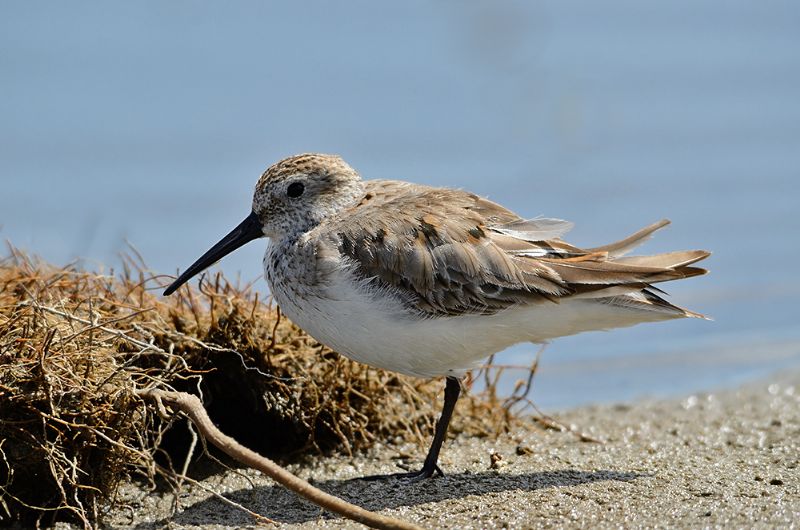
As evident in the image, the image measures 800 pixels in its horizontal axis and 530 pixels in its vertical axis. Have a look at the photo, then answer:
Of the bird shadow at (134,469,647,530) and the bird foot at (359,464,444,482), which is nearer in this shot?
the bird shadow at (134,469,647,530)

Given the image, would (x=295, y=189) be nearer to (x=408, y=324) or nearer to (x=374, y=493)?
(x=408, y=324)

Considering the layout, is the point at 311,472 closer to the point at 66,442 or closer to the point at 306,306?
the point at 306,306

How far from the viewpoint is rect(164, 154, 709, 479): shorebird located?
530 centimetres

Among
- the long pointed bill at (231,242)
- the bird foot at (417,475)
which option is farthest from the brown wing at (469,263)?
the bird foot at (417,475)

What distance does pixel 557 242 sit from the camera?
5617mm

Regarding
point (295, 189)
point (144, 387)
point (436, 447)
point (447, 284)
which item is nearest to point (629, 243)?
point (447, 284)

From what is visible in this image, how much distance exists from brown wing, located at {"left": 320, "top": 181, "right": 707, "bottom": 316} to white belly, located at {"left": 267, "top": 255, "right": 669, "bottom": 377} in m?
0.08

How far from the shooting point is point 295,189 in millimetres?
5832

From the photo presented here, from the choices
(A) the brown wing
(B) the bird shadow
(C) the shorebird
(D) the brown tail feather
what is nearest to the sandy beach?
(B) the bird shadow

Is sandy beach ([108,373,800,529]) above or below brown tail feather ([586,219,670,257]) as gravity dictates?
below

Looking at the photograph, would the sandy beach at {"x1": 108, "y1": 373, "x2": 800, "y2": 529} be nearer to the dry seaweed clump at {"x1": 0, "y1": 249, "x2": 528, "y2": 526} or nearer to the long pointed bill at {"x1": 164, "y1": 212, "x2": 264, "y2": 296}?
the dry seaweed clump at {"x1": 0, "y1": 249, "x2": 528, "y2": 526}

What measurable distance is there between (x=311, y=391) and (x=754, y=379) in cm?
400

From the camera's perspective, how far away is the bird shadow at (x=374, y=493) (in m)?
5.04

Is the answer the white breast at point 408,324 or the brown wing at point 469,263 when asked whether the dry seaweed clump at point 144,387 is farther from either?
the brown wing at point 469,263
